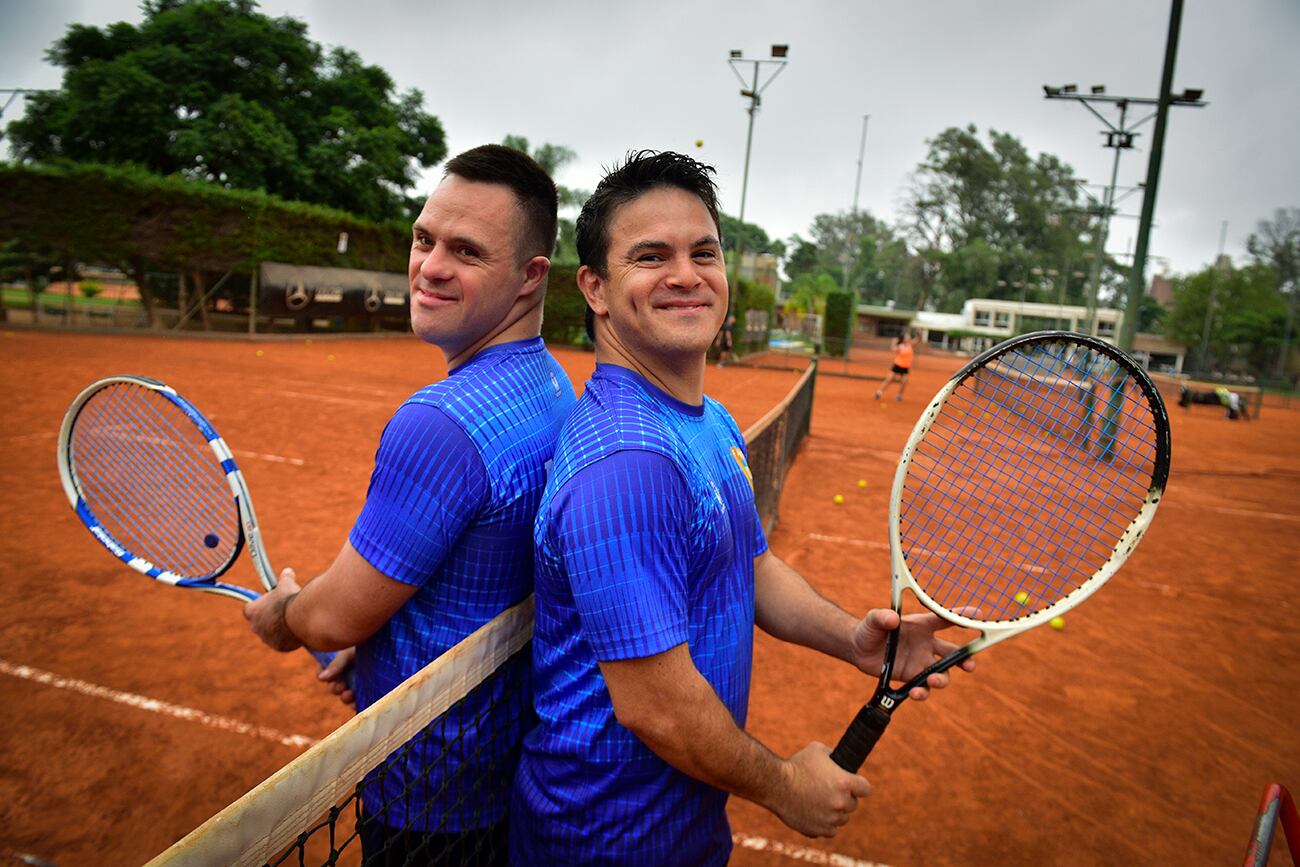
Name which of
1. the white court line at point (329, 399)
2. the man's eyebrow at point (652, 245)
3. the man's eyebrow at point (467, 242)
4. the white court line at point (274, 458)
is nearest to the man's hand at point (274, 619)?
the man's eyebrow at point (467, 242)

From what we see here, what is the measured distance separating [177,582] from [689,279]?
2.25 meters

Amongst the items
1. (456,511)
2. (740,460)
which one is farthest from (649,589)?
(740,460)

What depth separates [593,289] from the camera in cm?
170

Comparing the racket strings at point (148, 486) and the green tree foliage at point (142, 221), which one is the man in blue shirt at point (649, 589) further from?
the green tree foliage at point (142, 221)

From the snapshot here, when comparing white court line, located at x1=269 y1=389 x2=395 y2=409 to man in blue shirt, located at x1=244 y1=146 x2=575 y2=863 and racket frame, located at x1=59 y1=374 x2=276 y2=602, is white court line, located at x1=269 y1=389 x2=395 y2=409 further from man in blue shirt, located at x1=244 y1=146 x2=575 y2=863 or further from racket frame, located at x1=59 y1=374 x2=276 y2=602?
man in blue shirt, located at x1=244 y1=146 x2=575 y2=863

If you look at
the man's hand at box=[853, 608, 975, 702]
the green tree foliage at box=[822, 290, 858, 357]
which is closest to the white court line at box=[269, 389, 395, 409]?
the man's hand at box=[853, 608, 975, 702]

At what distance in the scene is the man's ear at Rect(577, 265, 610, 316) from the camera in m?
1.68

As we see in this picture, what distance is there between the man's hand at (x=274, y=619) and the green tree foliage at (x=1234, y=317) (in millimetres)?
58876

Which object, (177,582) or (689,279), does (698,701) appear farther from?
(177,582)

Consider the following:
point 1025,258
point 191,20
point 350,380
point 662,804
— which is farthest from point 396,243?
point 1025,258

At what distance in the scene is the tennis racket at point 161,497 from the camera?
267 centimetres

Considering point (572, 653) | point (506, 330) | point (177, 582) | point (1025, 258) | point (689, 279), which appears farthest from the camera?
point (1025, 258)

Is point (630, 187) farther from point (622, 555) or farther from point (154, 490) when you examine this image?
point (154, 490)

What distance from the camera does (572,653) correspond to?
1476 millimetres
